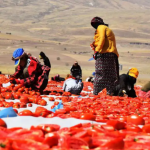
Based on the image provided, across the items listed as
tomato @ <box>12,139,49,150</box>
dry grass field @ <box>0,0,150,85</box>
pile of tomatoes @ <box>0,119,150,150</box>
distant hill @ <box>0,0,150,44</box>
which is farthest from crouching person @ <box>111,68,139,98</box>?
distant hill @ <box>0,0,150,44</box>

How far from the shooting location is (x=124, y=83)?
8.51m

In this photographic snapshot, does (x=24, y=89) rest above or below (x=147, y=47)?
below

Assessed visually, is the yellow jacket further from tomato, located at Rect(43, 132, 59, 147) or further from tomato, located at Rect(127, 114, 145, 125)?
tomato, located at Rect(43, 132, 59, 147)

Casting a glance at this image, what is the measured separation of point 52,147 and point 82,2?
18275 centimetres

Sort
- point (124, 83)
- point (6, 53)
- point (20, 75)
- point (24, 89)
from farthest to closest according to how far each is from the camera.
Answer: point (6, 53)
point (124, 83)
point (20, 75)
point (24, 89)

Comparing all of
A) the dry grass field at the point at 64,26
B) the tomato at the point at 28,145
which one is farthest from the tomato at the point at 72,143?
the dry grass field at the point at 64,26

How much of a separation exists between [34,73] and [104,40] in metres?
2.06

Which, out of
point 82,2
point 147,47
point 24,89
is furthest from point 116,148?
point 82,2

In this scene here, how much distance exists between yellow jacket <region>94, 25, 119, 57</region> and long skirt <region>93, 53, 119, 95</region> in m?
0.14

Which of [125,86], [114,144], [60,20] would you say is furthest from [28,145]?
[60,20]

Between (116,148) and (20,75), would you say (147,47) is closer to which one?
(20,75)

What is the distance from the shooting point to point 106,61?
27.0ft

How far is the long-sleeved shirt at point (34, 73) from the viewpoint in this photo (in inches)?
299

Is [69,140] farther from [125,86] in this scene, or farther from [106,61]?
[125,86]
